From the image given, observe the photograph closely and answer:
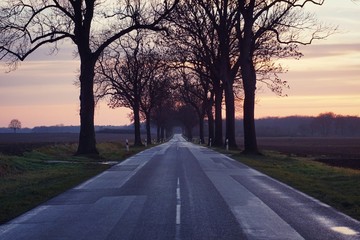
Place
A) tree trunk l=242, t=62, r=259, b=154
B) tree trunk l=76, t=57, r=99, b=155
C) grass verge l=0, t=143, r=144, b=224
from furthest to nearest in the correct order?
tree trunk l=242, t=62, r=259, b=154 < tree trunk l=76, t=57, r=99, b=155 < grass verge l=0, t=143, r=144, b=224

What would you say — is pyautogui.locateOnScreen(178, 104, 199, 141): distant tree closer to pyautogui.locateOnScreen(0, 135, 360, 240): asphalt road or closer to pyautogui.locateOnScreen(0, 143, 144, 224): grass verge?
pyautogui.locateOnScreen(0, 143, 144, 224): grass verge

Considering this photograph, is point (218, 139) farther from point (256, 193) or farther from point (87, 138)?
point (256, 193)

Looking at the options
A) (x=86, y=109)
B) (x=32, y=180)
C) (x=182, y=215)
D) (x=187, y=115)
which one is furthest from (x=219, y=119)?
(x=187, y=115)

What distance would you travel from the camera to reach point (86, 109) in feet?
114

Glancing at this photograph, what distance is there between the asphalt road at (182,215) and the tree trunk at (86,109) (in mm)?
16646

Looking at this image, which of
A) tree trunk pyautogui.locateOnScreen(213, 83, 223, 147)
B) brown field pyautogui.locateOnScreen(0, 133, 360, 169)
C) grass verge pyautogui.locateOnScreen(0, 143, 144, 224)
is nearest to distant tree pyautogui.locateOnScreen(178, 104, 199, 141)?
brown field pyautogui.locateOnScreen(0, 133, 360, 169)

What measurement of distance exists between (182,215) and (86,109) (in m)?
23.9

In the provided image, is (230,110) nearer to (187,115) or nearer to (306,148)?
(306,148)

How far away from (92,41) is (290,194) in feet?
130

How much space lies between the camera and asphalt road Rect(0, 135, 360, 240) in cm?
981

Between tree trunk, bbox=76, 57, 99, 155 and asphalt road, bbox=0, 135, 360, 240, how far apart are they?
54.6 ft

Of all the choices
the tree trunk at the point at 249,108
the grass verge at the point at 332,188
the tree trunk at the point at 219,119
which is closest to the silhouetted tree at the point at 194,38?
the tree trunk at the point at 219,119

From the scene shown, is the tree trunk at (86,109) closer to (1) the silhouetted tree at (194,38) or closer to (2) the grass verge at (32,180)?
(2) the grass verge at (32,180)

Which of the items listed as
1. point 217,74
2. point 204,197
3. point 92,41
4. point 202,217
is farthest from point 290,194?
point 92,41
